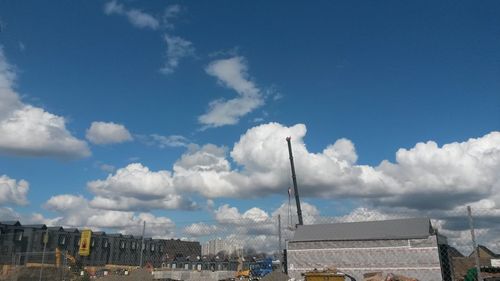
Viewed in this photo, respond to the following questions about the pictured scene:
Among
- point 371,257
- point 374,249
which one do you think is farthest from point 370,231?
point 371,257

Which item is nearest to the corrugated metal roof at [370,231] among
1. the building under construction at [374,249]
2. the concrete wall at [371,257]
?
the building under construction at [374,249]

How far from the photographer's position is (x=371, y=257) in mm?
43344

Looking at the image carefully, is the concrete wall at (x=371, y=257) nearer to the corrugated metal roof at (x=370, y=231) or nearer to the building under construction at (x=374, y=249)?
the building under construction at (x=374, y=249)

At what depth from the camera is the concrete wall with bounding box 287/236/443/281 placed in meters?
40.3

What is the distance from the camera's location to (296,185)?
73250 millimetres

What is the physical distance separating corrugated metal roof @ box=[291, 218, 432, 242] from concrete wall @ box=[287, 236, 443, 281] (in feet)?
1.76

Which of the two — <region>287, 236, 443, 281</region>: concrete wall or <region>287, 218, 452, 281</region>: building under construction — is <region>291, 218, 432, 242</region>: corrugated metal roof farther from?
<region>287, 236, 443, 281</region>: concrete wall

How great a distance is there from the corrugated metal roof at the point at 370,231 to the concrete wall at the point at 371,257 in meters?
0.54

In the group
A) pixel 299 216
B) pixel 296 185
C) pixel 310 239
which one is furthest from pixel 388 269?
pixel 296 185

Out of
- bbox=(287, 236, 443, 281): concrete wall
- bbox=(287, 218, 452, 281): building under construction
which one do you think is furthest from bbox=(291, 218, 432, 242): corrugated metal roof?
bbox=(287, 236, 443, 281): concrete wall

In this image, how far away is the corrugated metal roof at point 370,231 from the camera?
1672 inches

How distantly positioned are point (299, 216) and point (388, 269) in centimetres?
2639

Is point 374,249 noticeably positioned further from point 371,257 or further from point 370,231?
point 370,231

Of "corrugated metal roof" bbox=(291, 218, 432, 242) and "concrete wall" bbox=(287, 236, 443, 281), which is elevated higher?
"corrugated metal roof" bbox=(291, 218, 432, 242)
